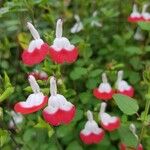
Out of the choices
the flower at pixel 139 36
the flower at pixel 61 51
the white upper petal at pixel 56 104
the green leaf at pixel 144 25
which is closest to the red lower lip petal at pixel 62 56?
the flower at pixel 61 51

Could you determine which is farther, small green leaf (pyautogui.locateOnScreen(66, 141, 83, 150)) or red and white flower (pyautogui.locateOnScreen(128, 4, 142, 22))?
red and white flower (pyautogui.locateOnScreen(128, 4, 142, 22))

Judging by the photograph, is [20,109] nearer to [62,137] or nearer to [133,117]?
[62,137]

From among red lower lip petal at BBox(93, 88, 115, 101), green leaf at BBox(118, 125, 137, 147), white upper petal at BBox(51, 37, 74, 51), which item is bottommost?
green leaf at BBox(118, 125, 137, 147)

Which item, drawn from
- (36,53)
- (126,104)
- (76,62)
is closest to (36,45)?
(36,53)

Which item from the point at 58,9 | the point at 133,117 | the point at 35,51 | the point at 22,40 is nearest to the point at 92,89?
the point at 133,117

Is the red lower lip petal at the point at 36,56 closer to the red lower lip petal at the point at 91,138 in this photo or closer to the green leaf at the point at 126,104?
the green leaf at the point at 126,104

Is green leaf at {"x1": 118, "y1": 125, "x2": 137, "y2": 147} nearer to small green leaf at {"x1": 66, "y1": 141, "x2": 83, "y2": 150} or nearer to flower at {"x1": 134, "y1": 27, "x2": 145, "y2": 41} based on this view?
small green leaf at {"x1": 66, "y1": 141, "x2": 83, "y2": 150}

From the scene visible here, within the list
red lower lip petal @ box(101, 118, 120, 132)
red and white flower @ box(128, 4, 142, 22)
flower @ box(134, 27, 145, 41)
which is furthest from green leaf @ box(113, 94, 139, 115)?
flower @ box(134, 27, 145, 41)
